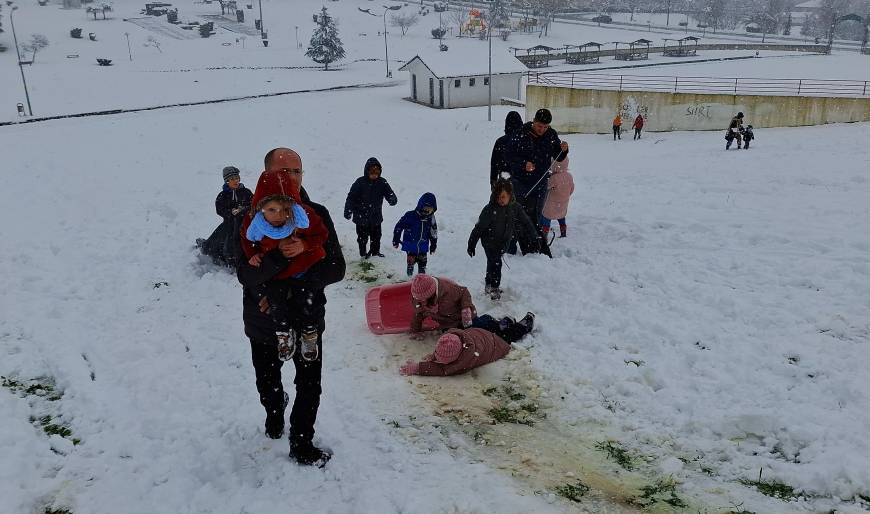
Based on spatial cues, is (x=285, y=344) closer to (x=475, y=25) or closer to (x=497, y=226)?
(x=497, y=226)

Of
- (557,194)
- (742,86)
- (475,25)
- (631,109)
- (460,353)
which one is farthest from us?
(475,25)

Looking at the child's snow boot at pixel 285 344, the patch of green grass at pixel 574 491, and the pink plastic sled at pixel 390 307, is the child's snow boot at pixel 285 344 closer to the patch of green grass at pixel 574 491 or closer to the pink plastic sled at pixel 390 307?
the patch of green grass at pixel 574 491

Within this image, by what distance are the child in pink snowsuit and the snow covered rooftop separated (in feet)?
106

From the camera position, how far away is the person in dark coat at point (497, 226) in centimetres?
751

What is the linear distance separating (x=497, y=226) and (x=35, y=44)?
81166 mm

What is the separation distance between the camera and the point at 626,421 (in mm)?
5082

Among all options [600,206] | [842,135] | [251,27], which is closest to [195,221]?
[600,206]

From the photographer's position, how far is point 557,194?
9.49 metres

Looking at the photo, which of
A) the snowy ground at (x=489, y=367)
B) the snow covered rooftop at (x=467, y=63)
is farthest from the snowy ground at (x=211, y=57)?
the snowy ground at (x=489, y=367)

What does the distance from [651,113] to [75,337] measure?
91.8ft

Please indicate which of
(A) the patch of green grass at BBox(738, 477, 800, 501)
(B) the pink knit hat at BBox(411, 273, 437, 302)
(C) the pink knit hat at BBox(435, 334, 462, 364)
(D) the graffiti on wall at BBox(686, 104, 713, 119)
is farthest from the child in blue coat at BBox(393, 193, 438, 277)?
(D) the graffiti on wall at BBox(686, 104, 713, 119)

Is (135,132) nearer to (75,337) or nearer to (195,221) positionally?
(195,221)

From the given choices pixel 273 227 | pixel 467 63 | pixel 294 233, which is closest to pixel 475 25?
pixel 467 63

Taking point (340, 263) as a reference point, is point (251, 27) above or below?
above
